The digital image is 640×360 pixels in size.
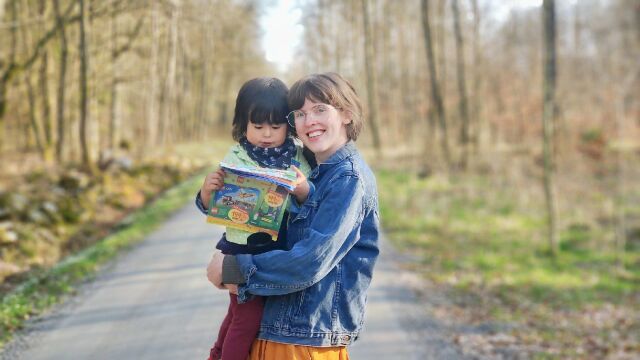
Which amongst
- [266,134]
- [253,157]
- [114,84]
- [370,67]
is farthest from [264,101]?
[370,67]

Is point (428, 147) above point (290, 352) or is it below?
below

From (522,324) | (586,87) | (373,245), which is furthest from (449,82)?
(373,245)

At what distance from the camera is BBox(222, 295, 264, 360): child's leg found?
2.33m

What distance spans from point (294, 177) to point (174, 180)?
18060 millimetres

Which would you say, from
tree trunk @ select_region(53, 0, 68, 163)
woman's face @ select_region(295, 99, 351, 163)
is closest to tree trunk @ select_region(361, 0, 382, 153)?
tree trunk @ select_region(53, 0, 68, 163)

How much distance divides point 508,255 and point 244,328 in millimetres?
9964

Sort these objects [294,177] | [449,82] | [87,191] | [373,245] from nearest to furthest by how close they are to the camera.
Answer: [294,177] < [373,245] < [87,191] < [449,82]

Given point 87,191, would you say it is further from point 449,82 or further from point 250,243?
point 449,82

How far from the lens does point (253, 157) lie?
2.44 metres

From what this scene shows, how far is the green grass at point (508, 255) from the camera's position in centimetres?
882

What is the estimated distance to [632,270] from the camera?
11883 millimetres

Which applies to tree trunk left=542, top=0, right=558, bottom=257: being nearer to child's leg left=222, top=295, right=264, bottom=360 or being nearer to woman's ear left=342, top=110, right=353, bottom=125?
woman's ear left=342, top=110, right=353, bottom=125

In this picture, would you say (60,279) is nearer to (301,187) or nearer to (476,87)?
(301,187)

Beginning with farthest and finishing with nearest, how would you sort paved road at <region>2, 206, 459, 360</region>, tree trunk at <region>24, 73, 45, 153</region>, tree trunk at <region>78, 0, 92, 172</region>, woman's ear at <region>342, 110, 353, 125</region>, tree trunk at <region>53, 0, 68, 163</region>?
tree trunk at <region>24, 73, 45, 153</region>
tree trunk at <region>53, 0, 68, 163</region>
tree trunk at <region>78, 0, 92, 172</region>
paved road at <region>2, 206, 459, 360</region>
woman's ear at <region>342, 110, 353, 125</region>
